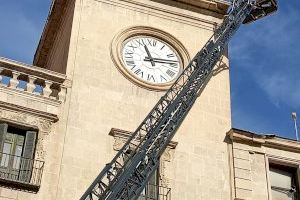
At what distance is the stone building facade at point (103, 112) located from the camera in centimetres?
1898

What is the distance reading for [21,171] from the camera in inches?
731

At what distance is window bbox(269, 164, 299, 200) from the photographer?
844 inches

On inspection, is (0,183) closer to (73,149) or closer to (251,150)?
(73,149)

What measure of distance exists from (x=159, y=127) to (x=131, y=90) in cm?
297

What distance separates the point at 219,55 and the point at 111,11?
406 centimetres

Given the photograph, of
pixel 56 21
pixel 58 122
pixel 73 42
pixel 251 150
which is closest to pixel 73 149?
pixel 58 122

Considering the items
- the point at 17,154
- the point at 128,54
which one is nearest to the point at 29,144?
A: the point at 17,154

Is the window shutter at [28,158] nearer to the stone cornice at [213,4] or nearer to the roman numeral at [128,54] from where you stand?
the roman numeral at [128,54]

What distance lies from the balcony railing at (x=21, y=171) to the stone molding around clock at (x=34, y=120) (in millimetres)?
480

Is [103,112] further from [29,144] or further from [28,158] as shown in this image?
[28,158]

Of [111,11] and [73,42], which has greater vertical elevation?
[111,11]

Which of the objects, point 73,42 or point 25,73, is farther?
point 73,42

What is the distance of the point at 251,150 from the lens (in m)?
21.8

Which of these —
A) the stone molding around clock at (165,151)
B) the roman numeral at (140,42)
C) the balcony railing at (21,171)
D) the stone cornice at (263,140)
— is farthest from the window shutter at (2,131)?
the stone cornice at (263,140)
